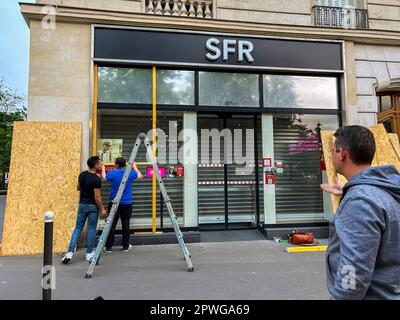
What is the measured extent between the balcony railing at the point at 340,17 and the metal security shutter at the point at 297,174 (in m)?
2.77

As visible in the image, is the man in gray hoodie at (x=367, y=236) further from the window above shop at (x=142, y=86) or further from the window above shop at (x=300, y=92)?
the window above shop at (x=300, y=92)

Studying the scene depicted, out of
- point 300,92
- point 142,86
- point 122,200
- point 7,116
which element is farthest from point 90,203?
point 7,116

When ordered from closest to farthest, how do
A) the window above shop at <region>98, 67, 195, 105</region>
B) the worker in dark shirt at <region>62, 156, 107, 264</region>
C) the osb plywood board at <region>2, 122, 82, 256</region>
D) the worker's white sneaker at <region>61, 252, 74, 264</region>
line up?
1. the worker's white sneaker at <region>61, 252, 74, 264</region>
2. the worker in dark shirt at <region>62, 156, 107, 264</region>
3. the osb plywood board at <region>2, 122, 82, 256</region>
4. the window above shop at <region>98, 67, 195, 105</region>

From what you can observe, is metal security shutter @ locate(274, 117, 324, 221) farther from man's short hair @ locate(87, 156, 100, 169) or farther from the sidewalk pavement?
man's short hair @ locate(87, 156, 100, 169)

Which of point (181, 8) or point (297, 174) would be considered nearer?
point (181, 8)

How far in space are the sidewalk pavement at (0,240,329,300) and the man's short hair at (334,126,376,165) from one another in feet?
9.57

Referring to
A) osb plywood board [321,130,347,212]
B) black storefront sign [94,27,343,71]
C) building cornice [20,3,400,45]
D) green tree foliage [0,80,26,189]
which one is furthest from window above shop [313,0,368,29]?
green tree foliage [0,80,26,189]

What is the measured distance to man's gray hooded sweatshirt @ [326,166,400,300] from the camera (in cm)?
138

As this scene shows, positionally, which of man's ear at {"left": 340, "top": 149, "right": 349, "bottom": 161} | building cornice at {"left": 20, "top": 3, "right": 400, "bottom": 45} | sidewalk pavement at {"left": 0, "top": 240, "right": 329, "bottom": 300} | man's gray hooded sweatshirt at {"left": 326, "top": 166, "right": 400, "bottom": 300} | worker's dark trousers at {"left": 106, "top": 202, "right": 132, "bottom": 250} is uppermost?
building cornice at {"left": 20, "top": 3, "right": 400, "bottom": 45}

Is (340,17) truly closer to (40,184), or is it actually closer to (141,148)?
(141,148)

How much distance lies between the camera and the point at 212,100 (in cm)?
741

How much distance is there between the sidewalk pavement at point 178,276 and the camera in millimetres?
4082

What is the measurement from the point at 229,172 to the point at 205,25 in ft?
11.6

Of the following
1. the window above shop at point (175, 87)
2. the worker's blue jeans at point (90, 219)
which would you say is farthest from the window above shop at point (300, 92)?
the worker's blue jeans at point (90, 219)
